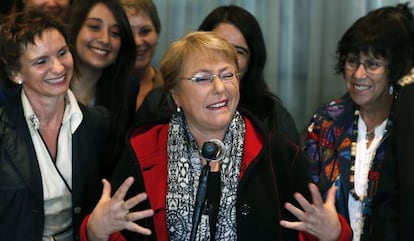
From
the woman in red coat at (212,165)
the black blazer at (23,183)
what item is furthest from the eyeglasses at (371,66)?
the black blazer at (23,183)

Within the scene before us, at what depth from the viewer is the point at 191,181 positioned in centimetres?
209

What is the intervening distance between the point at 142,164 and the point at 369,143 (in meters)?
0.98

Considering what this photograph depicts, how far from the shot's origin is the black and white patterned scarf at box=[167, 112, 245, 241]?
6.62 ft

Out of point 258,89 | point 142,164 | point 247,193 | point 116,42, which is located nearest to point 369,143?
point 258,89

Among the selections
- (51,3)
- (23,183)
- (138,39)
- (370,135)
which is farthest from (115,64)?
(370,135)

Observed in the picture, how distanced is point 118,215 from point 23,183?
0.47 m

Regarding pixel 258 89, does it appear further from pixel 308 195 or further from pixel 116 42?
pixel 308 195

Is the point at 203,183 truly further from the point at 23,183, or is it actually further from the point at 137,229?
the point at 23,183

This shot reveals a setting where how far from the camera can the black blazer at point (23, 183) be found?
7.16 ft

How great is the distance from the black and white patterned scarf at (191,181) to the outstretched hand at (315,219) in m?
0.22

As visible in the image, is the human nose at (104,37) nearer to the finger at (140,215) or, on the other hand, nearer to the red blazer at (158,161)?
the red blazer at (158,161)

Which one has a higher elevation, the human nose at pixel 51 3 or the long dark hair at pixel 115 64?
the human nose at pixel 51 3

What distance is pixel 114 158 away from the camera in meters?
2.52

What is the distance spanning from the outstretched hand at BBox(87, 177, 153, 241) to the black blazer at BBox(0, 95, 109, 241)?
1.16 ft
